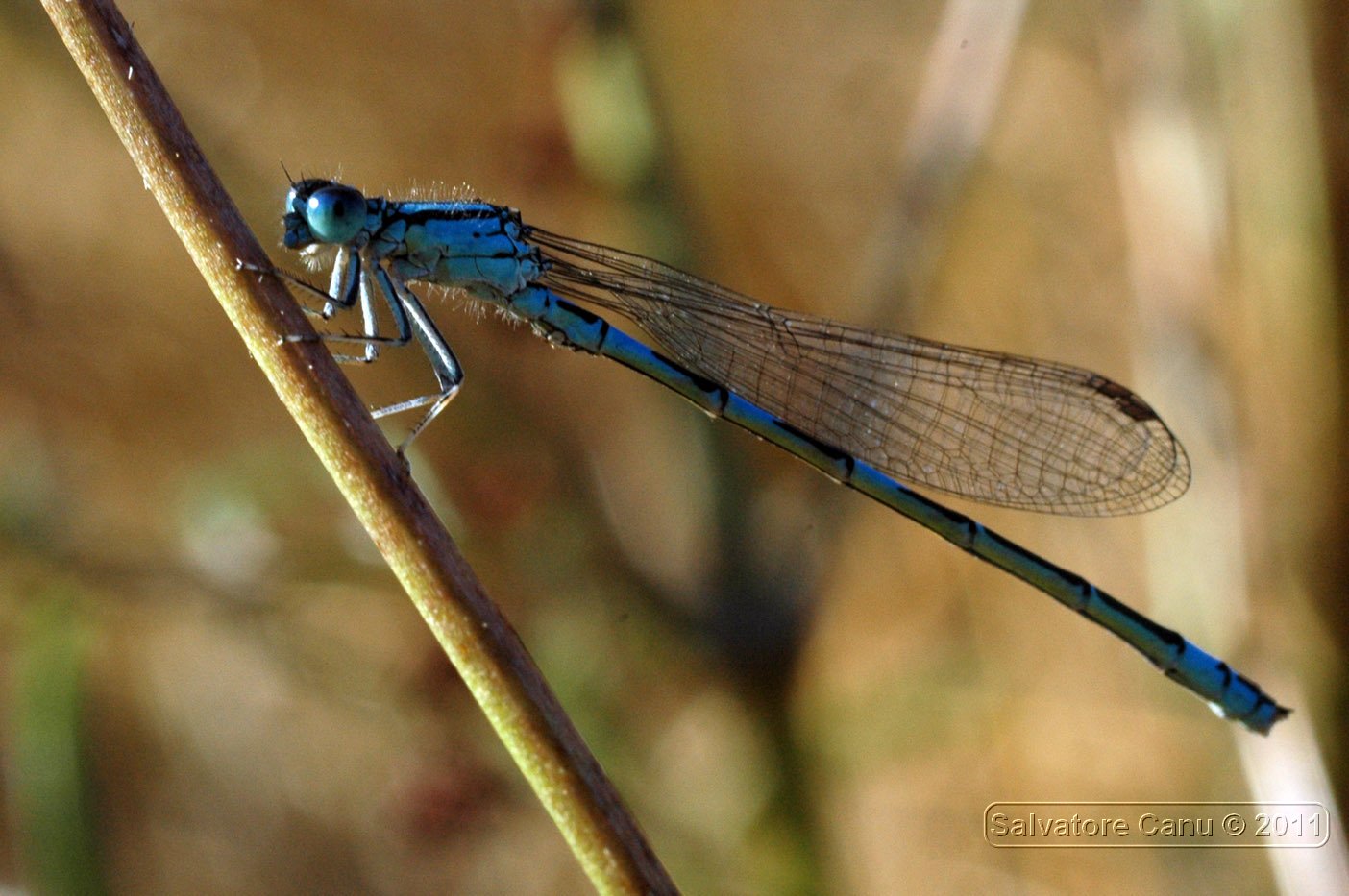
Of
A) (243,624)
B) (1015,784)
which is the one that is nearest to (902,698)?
(1015,784)

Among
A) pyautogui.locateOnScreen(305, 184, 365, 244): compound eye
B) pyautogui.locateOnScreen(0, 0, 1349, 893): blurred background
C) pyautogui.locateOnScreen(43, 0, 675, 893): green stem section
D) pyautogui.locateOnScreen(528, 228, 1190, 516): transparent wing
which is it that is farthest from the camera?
pyautogui.locateOnScreen(0, 0, 1349, 893): blurred background

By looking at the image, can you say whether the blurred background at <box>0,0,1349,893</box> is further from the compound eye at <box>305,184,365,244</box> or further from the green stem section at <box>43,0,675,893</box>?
the green stem section at <box>43,0,675,893</box>

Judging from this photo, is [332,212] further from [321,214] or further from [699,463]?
[699,463]

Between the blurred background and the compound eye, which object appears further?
the blurred background

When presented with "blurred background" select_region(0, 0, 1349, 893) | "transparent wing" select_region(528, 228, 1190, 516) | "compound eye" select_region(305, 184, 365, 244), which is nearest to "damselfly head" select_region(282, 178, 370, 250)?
"compound eye" select_region(305, 184, 365, 244)

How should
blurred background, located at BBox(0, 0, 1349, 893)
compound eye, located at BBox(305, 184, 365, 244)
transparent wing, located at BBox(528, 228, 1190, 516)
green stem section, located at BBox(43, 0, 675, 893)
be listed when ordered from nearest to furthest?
green stem section, located at BBox(43, 0, 675, 893), compound eye, located at BBox(305, 184, 365, 244), transparent wing, located at BBox(528, 228, 1190, 516), blurred background, located at BBox(0, 0, 1349, 893)

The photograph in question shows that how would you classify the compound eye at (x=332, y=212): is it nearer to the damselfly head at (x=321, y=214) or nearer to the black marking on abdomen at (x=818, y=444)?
the damselfly head at (x=321, y=214)
